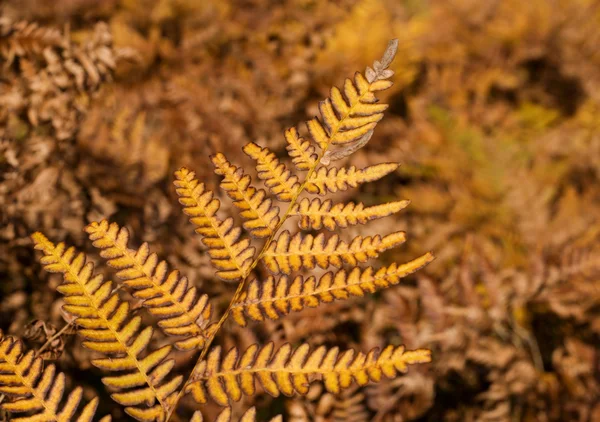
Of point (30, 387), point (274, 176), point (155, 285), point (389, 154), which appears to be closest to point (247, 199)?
point (274, 176)

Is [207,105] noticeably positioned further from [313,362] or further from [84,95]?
[313,362]

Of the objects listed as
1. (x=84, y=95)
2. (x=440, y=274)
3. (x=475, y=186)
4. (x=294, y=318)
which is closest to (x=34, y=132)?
(x=84, y=95)

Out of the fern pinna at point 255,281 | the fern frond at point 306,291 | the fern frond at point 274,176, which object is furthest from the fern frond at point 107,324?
the fern frond at point 274,176

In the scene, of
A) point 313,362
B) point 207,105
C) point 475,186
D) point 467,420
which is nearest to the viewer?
point 313,362

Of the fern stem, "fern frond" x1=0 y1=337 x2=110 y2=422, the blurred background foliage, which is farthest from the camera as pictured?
the blurred background foliage

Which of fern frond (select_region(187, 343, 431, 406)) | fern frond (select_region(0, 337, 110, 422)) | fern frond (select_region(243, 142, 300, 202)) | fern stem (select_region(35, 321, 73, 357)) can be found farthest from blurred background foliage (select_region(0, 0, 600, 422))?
fern frond (select_region(243, 142, 300, 202))

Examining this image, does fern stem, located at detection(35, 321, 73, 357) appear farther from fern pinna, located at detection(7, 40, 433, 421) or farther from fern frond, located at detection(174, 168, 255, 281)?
fern frond, located at detection(174, 168, 255, 281)
